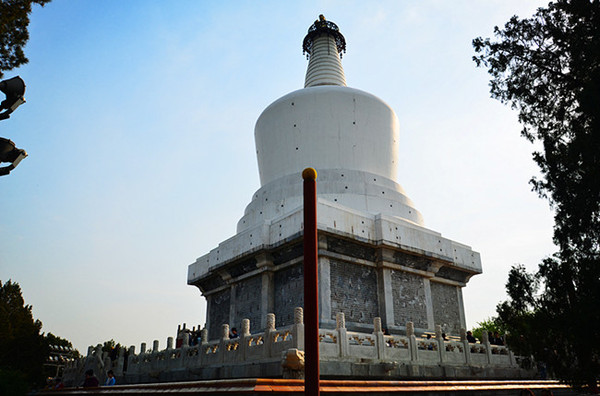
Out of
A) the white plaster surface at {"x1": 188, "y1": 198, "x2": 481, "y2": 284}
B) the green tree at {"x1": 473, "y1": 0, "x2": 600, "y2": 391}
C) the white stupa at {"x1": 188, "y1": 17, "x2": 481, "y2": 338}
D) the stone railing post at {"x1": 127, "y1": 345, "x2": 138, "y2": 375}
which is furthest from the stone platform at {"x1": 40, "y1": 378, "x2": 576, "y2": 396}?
the white plaster surface at {"x1": 188, "y1": 198, "x2": 481, "y2": 284}

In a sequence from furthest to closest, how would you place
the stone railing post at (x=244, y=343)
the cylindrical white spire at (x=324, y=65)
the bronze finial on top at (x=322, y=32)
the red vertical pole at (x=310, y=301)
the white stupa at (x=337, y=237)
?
the bronze finial on top at (x=322, y=32), the cylindrical white spire at (x=324, y=65), the white stupa at (x=337, y=237), the stone railing post at (x=244, y=343), the red vertical pole at (x=310, y=301)

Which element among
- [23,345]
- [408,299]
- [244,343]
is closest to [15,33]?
[244,343]

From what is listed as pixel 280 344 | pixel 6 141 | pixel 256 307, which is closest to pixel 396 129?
pixel 256 307

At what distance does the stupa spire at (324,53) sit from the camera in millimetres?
21469

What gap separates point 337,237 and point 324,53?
37.4 feet

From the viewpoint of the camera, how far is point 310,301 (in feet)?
13.9

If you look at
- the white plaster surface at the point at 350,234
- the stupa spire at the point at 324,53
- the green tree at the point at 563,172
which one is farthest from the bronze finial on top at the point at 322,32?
the green tree at the point at 563,172

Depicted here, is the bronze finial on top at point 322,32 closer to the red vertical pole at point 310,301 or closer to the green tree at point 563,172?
the green tree at point 563,172

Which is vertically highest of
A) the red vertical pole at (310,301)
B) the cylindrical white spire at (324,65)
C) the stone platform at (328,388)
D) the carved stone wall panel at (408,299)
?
the cylindrical white spire at (324,65)

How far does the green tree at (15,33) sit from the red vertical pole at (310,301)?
7428mm

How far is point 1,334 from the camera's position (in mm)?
26266

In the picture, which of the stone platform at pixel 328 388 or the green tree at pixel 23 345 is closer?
the stone platform at pixel 328 388

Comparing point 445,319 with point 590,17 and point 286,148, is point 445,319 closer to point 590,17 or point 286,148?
point 286,148

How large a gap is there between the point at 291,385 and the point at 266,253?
29.2 ft
